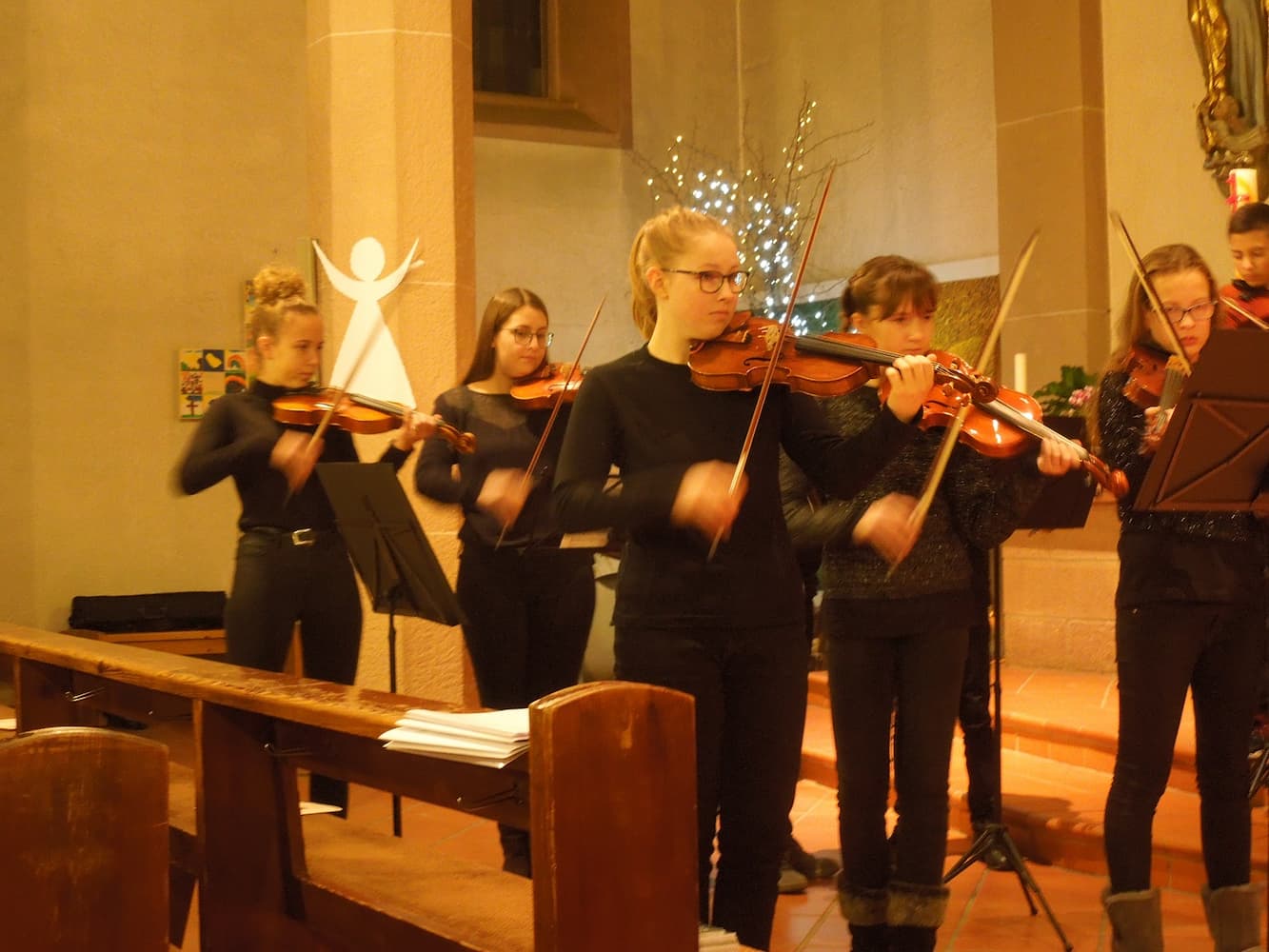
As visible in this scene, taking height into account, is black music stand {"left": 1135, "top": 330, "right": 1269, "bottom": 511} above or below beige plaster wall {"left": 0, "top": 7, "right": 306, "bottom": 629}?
below

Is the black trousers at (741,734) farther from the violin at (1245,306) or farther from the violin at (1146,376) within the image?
the violin at (1245,306)

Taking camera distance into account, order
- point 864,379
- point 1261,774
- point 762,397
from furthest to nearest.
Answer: point 1261,774
point 864,379
point 762,397

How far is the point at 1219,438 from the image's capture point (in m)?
2.26

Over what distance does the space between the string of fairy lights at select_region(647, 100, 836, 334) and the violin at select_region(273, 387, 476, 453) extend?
4.72m

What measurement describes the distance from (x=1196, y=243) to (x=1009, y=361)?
1191mm

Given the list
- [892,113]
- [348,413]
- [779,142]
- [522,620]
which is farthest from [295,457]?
[779,142]

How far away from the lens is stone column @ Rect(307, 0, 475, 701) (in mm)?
4840

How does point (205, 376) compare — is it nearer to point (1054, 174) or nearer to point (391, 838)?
point (1054, 174)

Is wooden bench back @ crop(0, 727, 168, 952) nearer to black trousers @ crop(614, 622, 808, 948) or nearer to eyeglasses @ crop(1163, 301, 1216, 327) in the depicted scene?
black trousers @ crop(614, 622, 808, 948)

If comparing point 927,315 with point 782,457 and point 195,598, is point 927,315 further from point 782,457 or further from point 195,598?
point 195,598

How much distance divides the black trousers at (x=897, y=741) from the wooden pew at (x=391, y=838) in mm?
705

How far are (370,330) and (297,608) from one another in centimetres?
168

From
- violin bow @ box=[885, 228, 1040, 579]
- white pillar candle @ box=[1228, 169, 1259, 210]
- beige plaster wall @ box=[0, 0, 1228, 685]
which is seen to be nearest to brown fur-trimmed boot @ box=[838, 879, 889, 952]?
violin bow @ box=[885, 228, 1040, 579]

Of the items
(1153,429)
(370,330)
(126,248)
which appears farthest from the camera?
(126,248)
